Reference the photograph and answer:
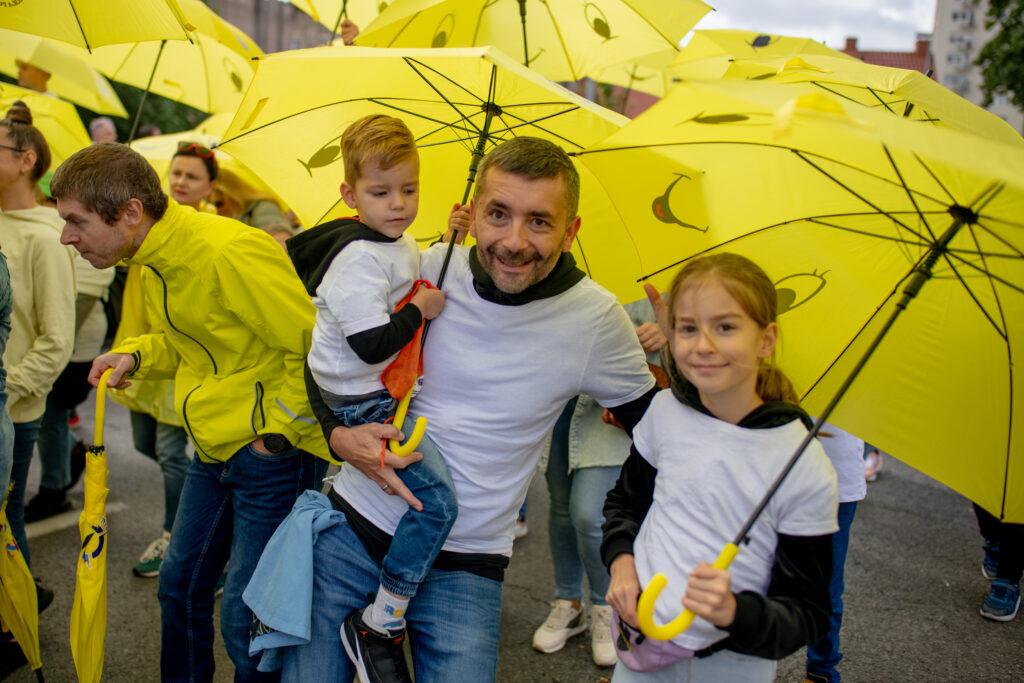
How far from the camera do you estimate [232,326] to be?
2.92 meters

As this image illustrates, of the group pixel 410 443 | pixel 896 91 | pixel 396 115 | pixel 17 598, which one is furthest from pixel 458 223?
pixel 17 598

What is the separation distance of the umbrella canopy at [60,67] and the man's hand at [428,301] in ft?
13.6

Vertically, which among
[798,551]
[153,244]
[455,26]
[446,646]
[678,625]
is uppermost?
[455,26]

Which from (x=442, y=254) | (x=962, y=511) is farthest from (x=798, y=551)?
(x=962, y=511)

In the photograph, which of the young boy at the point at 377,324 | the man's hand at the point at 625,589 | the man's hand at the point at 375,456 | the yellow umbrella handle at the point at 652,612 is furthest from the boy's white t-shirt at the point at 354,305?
the yellow umbrella handle at the point at 652,612

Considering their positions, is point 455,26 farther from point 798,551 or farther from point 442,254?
point 798,551

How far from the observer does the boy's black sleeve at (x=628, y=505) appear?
2.11m

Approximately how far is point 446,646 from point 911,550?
173 inches

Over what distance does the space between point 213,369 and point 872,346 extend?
2297 millimetres

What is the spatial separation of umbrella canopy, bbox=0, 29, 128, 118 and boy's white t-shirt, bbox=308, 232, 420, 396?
13.1ft

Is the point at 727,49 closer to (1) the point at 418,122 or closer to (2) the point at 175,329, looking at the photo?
(1) the point at 418,122

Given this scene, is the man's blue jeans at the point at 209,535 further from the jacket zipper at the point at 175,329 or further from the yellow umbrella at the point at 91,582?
the jacket zipper at the point at 175,329

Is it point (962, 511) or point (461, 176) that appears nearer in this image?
point (461, 176)

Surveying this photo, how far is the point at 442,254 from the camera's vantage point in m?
2.59
